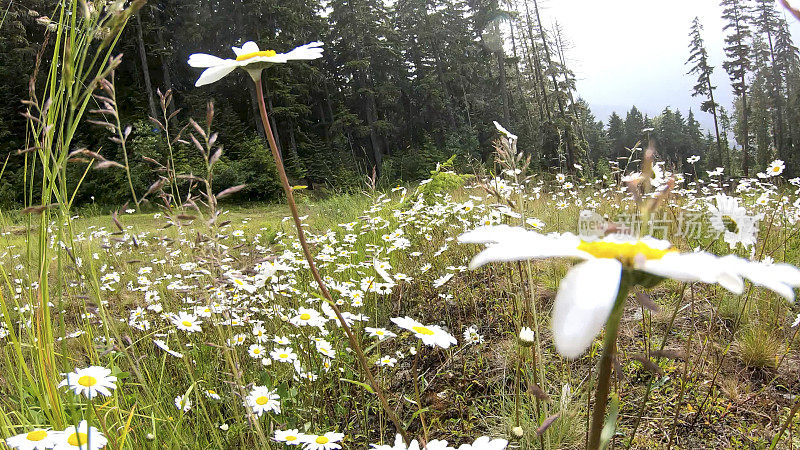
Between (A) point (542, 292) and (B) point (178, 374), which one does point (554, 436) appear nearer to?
(A) point (542, 292)

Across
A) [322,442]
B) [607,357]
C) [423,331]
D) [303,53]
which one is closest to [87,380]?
[322,442]

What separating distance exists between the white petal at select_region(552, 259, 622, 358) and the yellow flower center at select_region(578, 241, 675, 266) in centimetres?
1

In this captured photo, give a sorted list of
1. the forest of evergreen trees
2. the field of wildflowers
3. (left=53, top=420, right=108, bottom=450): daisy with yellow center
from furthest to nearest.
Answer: the forest of evergreen trees
(left=53, top=420, right=108, bottom=450): daisy with yellow center
the field of wildflowers

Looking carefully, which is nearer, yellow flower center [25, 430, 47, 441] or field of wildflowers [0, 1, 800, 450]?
field of wildflowers [0, 1, 800, 450]

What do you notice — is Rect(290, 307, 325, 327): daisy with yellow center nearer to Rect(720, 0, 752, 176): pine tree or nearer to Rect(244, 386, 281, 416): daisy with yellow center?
Rect(244, 386, 281, 416): daisy with yellow center

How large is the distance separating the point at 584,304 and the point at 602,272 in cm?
4

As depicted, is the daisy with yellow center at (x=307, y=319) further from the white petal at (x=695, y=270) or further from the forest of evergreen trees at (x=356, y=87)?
the forest of evergreen trees at (x=356, y=87)

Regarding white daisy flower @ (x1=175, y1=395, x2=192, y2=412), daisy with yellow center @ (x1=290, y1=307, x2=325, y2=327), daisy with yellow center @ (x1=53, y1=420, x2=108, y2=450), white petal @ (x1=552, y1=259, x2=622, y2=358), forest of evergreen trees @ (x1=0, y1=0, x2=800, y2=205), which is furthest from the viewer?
forest of evergreen trees @ (x1=0, y1=0, x2=800, y2=205)

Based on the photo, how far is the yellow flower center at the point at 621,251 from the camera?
1.09 feet

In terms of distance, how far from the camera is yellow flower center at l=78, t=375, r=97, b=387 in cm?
99

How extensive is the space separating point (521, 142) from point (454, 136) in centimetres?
315

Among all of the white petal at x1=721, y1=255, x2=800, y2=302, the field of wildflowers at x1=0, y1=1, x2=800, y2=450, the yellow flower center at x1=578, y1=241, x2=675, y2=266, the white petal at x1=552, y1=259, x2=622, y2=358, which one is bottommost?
the field of wildflowers at x1=0, y1=1, x2=800, y2=450

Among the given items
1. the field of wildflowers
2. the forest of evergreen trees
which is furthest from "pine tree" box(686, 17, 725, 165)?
the field of wildflowers

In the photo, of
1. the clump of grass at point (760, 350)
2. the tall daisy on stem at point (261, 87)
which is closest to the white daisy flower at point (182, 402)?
the tall daisy on stem at point (261, 87)
